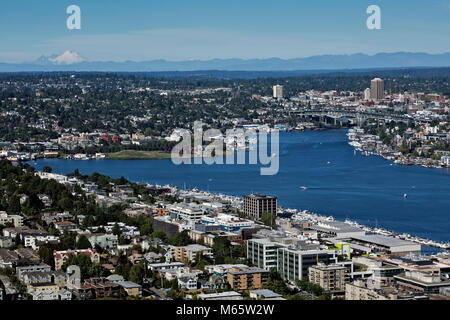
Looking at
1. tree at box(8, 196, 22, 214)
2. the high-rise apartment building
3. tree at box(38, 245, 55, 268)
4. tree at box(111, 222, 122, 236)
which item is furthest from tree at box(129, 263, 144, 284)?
tree at box(8, 196, 22, 214)

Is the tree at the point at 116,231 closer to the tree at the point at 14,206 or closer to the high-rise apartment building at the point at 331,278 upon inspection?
the tree at the point at 14,206

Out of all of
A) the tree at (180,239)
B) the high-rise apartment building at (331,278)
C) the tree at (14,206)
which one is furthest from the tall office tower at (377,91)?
the high-rise apartment building at (331,278)

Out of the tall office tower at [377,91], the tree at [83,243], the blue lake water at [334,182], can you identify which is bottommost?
the blue lake water at [334,182]

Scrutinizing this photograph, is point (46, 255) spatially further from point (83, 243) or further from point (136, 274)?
point (136, 274)

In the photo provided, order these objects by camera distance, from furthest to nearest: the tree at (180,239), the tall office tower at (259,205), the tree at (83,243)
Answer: the tall office tower at (259,205), the tree at (180,239), the tree at (83,243)

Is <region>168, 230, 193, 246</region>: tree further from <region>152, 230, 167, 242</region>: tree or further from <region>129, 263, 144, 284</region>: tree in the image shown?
<region>129, 263, 144, 284</region>: tree

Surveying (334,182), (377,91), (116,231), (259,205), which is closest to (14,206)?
(116,231)

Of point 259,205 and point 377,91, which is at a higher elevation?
point 377,91
